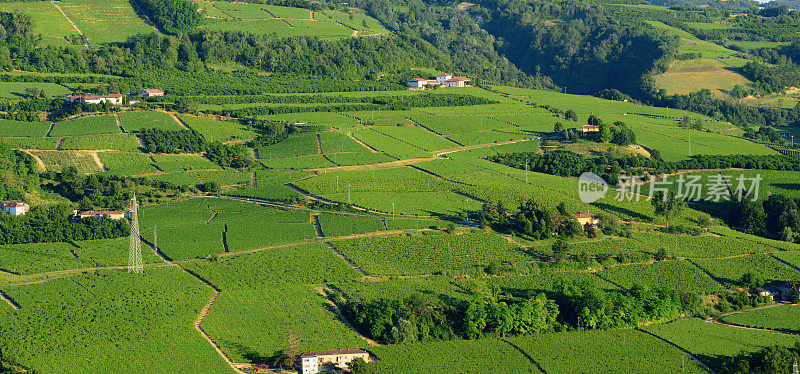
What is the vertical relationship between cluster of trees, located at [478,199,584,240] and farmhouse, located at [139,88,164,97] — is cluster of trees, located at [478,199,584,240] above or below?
above

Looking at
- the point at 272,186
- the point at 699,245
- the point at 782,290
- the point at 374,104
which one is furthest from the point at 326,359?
the point at 374,104

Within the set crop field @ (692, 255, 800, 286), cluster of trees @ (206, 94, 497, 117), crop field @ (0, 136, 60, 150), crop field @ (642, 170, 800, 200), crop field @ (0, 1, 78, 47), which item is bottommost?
crop field @ (0, 136, 60, 150)

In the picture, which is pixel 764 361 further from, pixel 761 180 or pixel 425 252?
pixel 761 180

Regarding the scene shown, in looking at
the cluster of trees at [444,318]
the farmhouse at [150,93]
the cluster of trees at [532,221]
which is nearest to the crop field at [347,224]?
Result: the cluster of trees at [532,221]

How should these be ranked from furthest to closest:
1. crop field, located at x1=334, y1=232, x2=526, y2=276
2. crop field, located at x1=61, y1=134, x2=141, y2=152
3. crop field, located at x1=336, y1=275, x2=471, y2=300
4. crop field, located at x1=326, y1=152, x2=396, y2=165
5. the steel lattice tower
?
1. crop field, located at x1=326, y1=152, x2=396, y2=165
2. crop field, located at x1=61, y1=134, x2=141, y2=152
3. crop field, located at x1=334, y1=232, x2=526, y2=276
4. the steel lattice tower
5. crop field, located at x1=336, y1=275, x2=471, y2=300

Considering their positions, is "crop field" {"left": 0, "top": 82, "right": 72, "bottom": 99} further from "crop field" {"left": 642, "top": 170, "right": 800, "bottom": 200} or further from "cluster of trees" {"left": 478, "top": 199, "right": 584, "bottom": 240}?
"crop field" {"left": 642, "top": 170, "right": 800, "bottom": 200}

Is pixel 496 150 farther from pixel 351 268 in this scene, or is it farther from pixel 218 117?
pixel 351 268

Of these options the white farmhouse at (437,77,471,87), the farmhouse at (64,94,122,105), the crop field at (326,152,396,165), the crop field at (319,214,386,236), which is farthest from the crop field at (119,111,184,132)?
the white farmhouse at (437,77,471,87)
